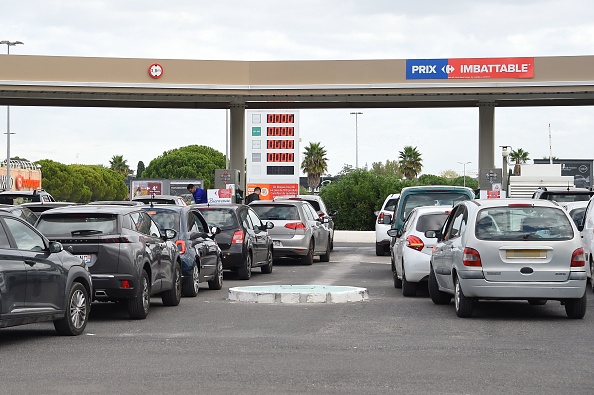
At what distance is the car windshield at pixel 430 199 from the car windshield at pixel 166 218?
6992mm

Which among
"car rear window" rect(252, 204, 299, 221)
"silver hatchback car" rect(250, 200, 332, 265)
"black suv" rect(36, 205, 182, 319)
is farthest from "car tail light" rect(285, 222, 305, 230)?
"black suv" rect(36, 205, 182, 319)

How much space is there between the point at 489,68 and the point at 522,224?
89.4 ft

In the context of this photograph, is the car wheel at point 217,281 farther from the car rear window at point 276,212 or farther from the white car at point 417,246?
the car rear window at point 276,212

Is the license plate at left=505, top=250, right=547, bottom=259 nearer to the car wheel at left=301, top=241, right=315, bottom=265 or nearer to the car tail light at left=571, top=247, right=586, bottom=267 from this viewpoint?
the car tail light at left=571, top=247, right=586, bottom=267

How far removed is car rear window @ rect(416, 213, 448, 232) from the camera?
18.5m

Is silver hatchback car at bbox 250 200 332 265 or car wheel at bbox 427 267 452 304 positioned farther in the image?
silver hatchback car at bbox 250 200 332 265

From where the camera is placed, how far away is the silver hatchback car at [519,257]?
45.9ft

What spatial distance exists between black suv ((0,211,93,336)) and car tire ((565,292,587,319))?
20.5 feet

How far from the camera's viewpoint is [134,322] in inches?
565

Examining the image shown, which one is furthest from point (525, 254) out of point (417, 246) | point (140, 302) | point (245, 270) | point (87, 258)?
point (245, 270)

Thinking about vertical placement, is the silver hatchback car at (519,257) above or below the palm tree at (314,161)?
below

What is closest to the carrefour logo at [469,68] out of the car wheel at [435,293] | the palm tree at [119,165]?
→ the car wheel at [435,293]

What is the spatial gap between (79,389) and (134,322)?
5.55 meters

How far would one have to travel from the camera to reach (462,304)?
14.3 meters
